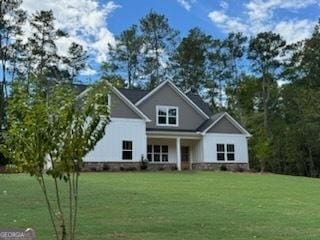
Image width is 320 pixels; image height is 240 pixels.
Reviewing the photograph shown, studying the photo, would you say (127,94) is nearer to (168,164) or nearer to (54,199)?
(168,164)

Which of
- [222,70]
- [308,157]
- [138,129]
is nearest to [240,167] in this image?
[138,129]

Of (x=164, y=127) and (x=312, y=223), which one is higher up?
(x=164, y=127)

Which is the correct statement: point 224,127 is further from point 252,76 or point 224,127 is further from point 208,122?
point 252,76

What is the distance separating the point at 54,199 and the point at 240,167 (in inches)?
907

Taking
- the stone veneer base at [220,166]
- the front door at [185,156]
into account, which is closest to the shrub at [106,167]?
the front door at [185,156]

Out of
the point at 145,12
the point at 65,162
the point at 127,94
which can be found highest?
the point at 145,12

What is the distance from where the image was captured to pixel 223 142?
34562 mm

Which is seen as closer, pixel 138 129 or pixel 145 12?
pixel 138 129

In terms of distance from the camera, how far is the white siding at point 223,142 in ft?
112

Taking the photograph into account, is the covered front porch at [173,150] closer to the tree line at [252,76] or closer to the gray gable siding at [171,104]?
the gray gable siding at [171,104]

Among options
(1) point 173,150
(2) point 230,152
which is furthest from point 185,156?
(2) point 230,152

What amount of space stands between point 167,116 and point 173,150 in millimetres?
2453

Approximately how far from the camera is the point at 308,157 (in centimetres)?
4462

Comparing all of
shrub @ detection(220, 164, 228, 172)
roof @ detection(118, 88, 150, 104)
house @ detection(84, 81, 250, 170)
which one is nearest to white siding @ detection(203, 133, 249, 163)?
house @ detection(84, 81, 250, 170)
